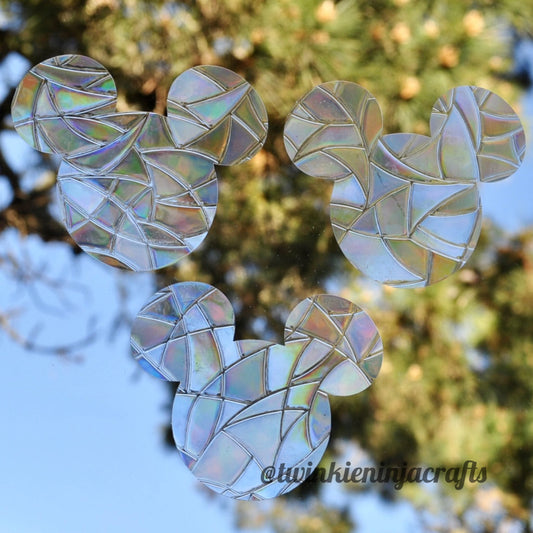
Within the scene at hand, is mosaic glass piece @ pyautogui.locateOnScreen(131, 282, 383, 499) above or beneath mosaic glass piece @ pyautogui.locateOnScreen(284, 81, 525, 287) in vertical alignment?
beneath

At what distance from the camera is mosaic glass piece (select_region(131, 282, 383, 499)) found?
38 centimetres

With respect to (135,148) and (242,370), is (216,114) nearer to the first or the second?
(135,148)

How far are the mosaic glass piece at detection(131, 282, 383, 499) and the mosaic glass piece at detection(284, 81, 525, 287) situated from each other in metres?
0.06

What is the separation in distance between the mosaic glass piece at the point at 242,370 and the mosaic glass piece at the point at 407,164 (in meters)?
0.06

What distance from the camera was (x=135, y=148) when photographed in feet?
1.24

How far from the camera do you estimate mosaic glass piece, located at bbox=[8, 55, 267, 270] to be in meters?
0.36

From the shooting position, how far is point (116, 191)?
38cm

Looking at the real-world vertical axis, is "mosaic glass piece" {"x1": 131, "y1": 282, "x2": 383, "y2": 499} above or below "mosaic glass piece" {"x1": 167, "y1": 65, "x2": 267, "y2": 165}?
below

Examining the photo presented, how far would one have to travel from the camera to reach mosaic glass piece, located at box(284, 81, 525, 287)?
0.37 meters

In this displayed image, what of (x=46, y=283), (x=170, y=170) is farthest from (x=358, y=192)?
(x=46, y=283)

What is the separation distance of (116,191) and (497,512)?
44 centimetres

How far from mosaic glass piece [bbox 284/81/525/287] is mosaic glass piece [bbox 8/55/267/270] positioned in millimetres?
39

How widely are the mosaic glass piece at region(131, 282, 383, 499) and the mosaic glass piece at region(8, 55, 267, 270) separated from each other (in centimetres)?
4

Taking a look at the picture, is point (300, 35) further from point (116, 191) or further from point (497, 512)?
point (497, 512)
